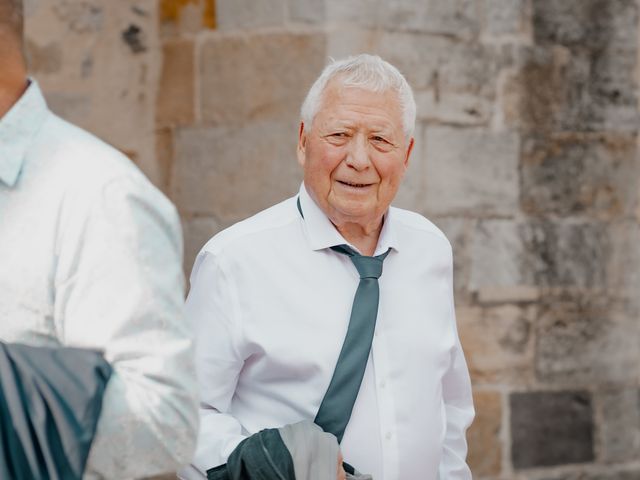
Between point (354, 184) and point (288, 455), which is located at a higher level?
point (354, 184)

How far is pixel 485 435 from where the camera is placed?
4.43m

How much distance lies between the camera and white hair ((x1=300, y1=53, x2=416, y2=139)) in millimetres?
2570

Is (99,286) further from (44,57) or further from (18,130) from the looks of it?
(44,57)

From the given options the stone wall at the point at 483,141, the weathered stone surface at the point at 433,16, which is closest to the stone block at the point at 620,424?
the stone wall at the point at 483,141

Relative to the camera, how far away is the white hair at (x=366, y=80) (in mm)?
2570

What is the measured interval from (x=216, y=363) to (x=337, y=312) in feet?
0.91

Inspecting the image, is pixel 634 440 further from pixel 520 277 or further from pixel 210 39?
pixel 210 39

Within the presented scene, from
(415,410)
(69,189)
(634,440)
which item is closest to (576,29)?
(634,440)

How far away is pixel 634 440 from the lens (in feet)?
15.7

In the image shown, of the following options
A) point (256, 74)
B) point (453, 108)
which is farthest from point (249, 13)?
point (453, 108)

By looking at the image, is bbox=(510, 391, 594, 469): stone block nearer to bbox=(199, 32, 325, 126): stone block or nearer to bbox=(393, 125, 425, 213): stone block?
bbox=(393, 125, 425, 213): stone block

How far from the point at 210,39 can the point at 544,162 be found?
4.33 feet

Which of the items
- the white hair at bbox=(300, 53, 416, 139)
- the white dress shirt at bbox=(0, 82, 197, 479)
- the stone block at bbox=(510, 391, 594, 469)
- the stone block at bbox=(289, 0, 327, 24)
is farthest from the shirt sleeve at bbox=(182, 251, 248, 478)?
the stone block at bbox=(510, 391, 594, 469)

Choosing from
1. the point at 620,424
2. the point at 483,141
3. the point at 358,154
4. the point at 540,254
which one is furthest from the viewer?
the point at 620,424
